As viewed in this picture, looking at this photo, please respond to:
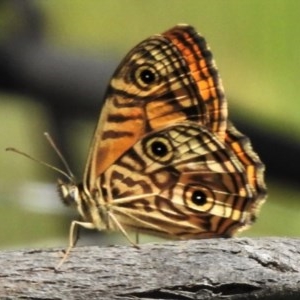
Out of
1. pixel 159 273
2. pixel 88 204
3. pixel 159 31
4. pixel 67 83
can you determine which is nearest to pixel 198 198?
pixel 88 204

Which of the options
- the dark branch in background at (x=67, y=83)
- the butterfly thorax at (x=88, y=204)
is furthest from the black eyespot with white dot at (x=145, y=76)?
the dark branch in background at (x=67, y=83)

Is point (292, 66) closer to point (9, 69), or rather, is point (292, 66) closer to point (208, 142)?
point (9, 69)

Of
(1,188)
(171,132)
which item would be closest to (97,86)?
(171,132)

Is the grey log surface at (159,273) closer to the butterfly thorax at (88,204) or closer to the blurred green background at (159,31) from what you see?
the butterfly thorax at (88,204)

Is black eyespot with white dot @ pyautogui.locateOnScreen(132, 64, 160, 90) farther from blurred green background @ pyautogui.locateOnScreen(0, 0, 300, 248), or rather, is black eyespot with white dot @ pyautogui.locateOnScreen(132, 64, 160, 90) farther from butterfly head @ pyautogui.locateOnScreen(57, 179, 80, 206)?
blurred green background @ pyautogui.locateOnScreen(0, 0, 300, 248)

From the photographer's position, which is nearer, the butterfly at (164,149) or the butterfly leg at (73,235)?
the butterfly leg at (73,235)

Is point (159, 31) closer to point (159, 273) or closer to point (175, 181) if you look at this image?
point (175, 181)
